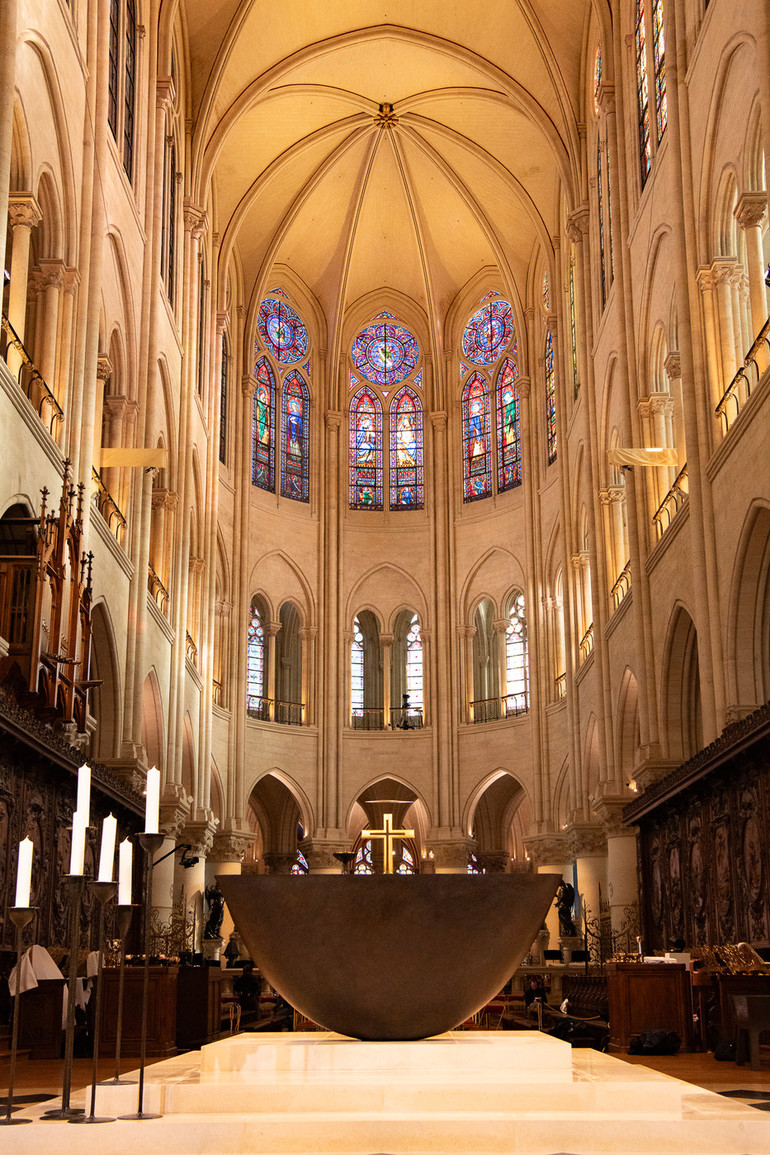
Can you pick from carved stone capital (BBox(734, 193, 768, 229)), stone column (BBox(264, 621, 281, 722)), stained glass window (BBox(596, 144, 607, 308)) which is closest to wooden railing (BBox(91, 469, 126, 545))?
carved stone capital (BBox(734, 193, 768, 229))

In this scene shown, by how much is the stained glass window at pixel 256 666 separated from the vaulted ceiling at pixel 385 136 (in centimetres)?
851

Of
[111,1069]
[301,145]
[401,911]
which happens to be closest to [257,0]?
[301,145]

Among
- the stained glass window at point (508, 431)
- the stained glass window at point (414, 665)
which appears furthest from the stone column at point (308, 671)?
the stained glass window at point (508, 431)

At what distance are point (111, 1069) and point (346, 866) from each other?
4.36 metres

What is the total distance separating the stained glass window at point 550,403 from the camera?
31.7 m

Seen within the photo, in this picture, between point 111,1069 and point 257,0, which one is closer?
point 111,1069

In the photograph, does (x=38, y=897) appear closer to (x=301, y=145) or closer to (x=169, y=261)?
(x=169, y=261)

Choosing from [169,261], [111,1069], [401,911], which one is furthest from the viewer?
[169,261]

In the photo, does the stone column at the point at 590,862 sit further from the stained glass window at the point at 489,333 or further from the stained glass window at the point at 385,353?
the stained glass window at the point at 385,353

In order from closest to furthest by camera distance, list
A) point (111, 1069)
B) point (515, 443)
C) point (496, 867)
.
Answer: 1. point (111, 1069)
2. point (515, 443)
3. point (496, 867)

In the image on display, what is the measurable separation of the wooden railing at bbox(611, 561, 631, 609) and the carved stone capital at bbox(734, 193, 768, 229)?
7.57 metres

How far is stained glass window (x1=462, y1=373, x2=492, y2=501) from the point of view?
34.9 metres

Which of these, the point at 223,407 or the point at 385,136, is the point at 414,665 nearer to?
the point at 223,407

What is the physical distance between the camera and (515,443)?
3409cm
